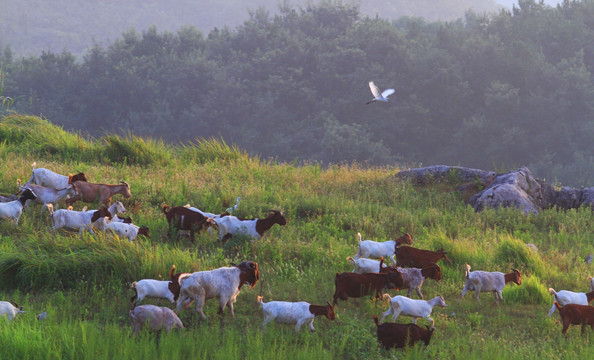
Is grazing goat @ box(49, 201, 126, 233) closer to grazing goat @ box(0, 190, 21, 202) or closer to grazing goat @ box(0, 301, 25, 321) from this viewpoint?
grazing goat @ box(0, 190, 21, 202)

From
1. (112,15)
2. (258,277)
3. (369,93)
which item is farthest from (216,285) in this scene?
Answer: (112,15)

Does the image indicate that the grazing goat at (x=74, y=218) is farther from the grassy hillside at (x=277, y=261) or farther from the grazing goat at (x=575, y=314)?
the grazing goat at (x=575, y=314)

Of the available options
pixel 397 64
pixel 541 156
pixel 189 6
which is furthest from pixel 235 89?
pixel 189 6

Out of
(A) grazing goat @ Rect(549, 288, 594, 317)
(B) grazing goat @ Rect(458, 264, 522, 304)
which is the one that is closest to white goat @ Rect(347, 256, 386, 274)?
(B) grazing goat @ Rect(458, 264, 522, 304)

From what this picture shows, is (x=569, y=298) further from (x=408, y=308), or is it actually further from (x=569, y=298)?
(x=408, y=308)

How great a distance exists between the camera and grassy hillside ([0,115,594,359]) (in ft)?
21.0

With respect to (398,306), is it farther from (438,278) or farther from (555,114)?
(555,114)

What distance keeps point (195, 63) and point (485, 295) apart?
4572cm

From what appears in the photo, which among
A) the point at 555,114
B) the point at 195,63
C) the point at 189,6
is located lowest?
the point at 555,114

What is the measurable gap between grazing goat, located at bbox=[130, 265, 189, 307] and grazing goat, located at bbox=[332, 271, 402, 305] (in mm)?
1853

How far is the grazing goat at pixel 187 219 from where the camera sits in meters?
9.55

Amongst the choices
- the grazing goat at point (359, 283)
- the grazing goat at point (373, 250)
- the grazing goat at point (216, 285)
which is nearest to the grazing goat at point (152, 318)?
the grazing goat at point (216, 285)

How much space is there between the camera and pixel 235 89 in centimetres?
4894

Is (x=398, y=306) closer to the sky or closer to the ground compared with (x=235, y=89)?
closer to the ground
